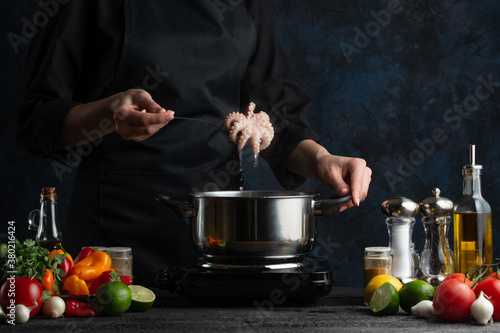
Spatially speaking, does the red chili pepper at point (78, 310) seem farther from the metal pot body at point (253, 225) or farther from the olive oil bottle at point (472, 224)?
the olive oil bottle at point (472, 224)

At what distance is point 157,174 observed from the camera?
1.85 meters

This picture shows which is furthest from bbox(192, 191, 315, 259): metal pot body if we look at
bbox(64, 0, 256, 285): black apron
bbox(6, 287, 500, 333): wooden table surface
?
bbox(64, 0, 256, 285): black apron

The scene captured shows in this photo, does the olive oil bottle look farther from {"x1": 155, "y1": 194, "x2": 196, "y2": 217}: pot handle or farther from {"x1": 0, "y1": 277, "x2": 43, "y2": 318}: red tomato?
{"x1": 0, "y1": 277, "x2": 43, "y2": 318}: red tomato

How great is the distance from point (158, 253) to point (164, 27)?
0.65 metres

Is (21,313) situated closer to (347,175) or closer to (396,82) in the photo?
(347,175)

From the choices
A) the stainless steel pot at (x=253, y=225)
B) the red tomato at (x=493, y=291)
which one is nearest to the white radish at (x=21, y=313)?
the stainless steel pot at (x=253, y=225)

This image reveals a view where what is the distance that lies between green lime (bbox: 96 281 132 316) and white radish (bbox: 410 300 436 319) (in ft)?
1.72

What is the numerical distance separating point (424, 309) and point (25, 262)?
731mm

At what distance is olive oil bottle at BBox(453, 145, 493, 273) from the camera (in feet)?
4.72

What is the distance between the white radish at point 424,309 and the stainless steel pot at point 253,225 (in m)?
0.25

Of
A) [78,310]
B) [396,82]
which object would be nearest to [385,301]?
[78,310]

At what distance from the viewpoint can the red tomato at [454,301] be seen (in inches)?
45.1

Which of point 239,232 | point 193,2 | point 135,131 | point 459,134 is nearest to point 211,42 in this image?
point 193,2

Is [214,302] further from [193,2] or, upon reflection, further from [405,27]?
[405,27]
